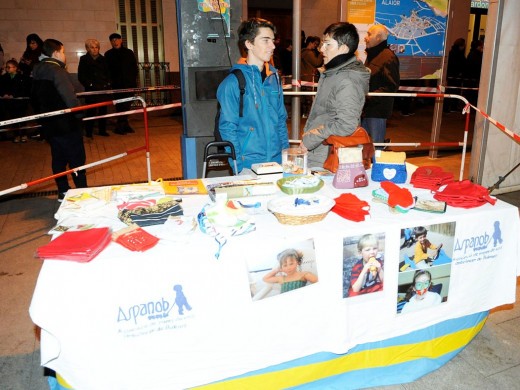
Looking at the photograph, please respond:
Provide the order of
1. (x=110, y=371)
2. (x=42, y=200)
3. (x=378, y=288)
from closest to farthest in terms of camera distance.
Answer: (x=110, y=371) → (x=378, y=288) → (x=42, y=200)

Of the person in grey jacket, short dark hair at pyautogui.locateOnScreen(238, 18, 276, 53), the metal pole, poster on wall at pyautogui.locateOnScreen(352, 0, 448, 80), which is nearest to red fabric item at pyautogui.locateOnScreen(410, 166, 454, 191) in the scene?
the person in grey jacket

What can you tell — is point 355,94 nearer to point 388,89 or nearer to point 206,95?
point 206,95

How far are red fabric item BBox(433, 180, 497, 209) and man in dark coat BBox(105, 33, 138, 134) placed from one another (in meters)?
8.00

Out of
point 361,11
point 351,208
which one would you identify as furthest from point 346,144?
point 361,11

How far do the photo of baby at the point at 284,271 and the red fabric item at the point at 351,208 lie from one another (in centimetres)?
29

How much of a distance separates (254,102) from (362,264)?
1.46 meters

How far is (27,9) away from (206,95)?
8.42 metres

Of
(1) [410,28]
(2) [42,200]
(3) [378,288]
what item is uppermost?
(1) [410,28]

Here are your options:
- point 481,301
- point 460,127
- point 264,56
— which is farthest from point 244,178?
point 460,127

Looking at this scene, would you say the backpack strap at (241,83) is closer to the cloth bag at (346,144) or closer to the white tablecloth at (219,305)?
the cloth bag at (346,144)

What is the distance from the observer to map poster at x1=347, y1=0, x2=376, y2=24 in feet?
18.6

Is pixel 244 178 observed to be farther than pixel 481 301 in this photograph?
Yes

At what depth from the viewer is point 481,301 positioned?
2535 millimetres

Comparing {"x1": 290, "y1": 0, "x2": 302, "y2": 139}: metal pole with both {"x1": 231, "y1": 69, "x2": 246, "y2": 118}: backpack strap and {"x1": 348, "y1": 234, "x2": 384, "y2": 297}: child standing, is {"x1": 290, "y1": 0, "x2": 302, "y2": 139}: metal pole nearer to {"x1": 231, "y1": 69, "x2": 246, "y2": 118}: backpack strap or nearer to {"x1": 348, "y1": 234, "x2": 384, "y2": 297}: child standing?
{"x1": 231, "y1": 69, "x2": 246, "y2": 118}: backpack strap
